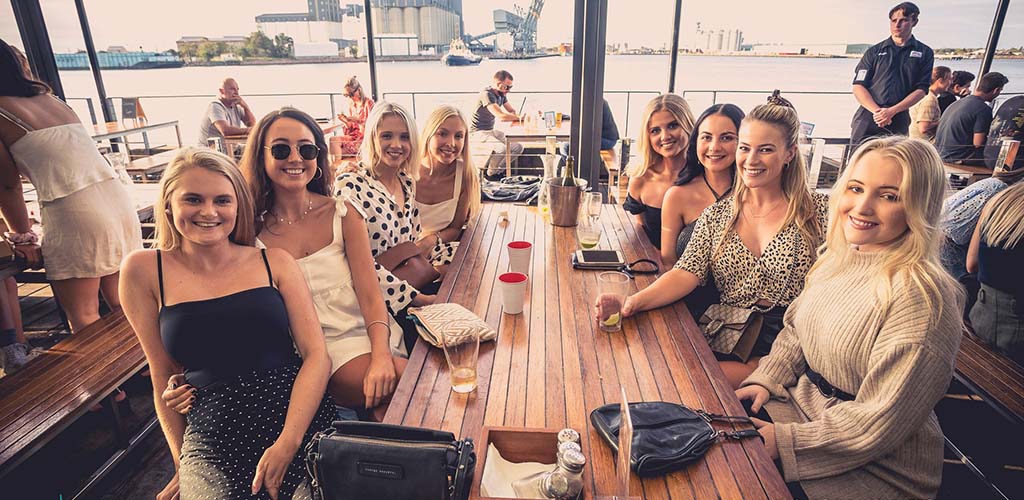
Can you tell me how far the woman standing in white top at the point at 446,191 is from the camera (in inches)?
113

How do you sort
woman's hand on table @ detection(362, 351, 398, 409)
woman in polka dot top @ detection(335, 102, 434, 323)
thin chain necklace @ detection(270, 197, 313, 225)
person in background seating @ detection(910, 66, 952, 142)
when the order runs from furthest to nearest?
person in background seating @ detection(910, 66, 952, 142), woman in polka dot top @ detection(335, 102, 434, 323), thin chain necklace @ detection(270, 197, 313, 225), woman's hand on table @ detection(362, 351, 398, 409)

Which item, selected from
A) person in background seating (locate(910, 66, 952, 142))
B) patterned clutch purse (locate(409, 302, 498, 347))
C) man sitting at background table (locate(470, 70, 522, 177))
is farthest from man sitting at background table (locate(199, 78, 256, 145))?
person in background seating (locate(910, 66, 952, 142))

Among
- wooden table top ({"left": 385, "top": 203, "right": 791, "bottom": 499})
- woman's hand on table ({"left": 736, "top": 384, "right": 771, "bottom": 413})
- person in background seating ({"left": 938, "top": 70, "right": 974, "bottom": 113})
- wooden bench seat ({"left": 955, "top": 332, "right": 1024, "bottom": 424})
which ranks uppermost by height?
person in background seating ({"left": 938, "top": 70, "right": 974, "bottom": 113})

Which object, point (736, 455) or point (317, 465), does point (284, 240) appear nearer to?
point (317, 465)

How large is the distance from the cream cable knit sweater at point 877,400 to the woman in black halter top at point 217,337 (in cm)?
141

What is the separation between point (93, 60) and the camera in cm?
602

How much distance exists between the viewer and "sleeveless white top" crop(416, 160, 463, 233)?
2.95 m

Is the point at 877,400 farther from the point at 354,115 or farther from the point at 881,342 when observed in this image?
the point at 354,115

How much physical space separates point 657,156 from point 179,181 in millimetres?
2381

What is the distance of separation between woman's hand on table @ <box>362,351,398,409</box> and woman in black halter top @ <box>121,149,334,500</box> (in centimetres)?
14

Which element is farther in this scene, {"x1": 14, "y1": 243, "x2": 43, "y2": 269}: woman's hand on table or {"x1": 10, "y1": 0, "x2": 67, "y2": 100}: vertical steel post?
{"x1": 10, "y1": 0, "x2": 67, "y2": 100}: vertical steel post

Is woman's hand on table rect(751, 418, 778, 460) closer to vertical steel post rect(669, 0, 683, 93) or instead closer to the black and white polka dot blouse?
the black and white polka dot blouse

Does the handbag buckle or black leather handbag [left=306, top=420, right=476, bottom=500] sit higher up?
black leather handbag [left=306, top=420, right=476, bottom=500]

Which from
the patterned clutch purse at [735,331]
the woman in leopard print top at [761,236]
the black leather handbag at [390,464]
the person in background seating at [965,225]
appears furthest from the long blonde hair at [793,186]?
the black leather handbag at [390,464]
